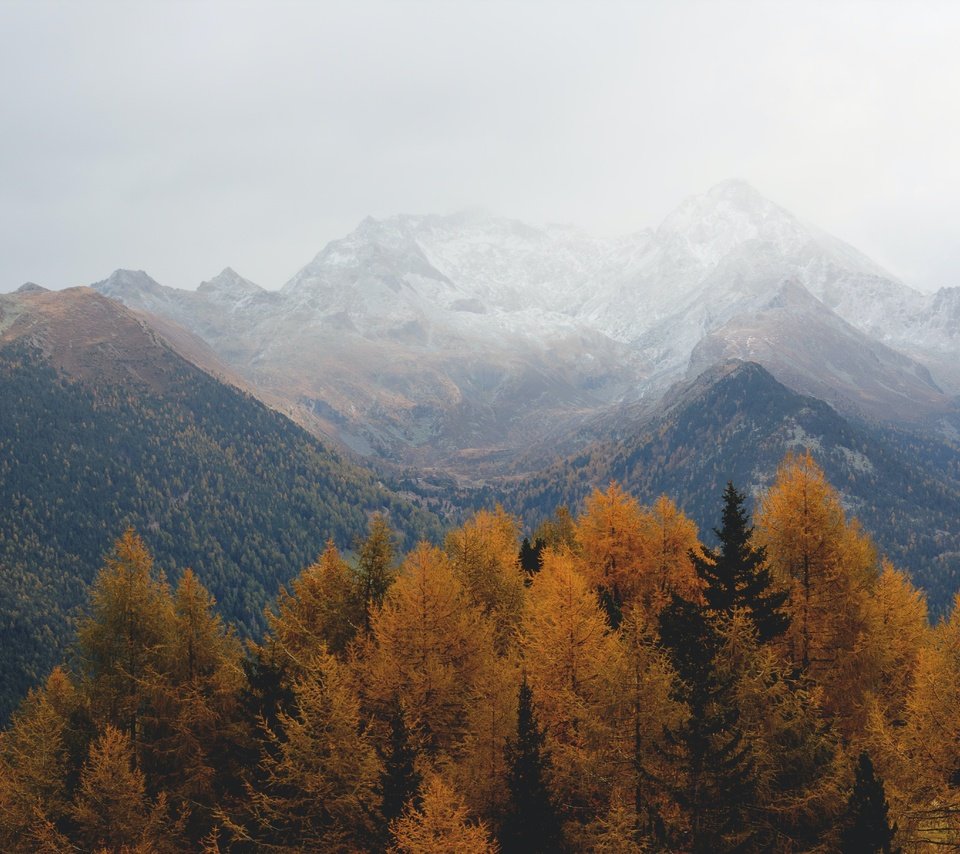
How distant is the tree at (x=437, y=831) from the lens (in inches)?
1032

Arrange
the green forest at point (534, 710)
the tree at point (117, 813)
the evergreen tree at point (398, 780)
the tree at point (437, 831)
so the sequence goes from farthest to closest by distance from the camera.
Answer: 1. the tree at point (117, 813)
2. the evergreen tree at point (398, 780)
3. the green forest at point (534, 710)
4. the tree at point (437, 831)

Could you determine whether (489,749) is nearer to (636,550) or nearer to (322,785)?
(322,785)

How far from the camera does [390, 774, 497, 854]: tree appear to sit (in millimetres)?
26203

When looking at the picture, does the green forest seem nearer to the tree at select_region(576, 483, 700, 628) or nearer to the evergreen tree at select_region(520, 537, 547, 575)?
the tree at select_region(576, 483, 700, 628)

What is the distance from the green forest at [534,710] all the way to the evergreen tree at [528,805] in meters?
0.08

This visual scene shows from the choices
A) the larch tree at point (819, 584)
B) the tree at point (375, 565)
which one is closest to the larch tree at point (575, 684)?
the larch tree at point (819, 584)

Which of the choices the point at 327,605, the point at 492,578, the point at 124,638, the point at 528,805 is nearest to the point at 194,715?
the point at 124,638

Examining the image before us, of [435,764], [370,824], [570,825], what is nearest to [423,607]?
[435,764]

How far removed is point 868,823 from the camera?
24.1 meters

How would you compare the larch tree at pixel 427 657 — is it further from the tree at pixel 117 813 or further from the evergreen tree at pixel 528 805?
the tree at pixel 117 813

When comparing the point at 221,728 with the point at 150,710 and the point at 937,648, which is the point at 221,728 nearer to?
the point at 150,710

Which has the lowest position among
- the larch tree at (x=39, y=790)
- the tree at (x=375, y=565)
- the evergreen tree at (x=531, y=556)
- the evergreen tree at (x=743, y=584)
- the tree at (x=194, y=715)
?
the larch tree at (x=39, y=790)

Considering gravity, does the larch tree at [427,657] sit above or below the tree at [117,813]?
above

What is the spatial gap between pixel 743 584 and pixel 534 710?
38.8ft
